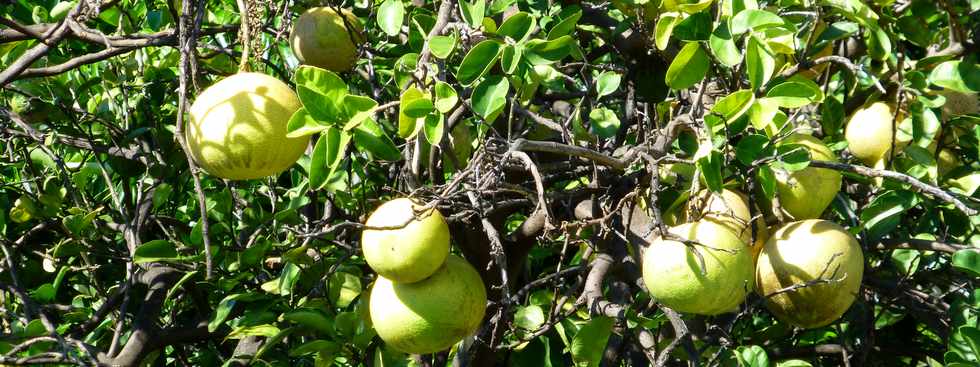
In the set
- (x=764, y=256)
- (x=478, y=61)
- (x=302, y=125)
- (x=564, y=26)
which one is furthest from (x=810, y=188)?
(x=302, y=125)

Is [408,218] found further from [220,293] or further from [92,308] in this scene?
[92,308]

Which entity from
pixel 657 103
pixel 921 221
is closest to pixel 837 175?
pixel 657 103

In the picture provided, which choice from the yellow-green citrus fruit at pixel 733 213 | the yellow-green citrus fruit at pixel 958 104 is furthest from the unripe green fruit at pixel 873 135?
the yellow-green citrus fruit at pixel 733 213

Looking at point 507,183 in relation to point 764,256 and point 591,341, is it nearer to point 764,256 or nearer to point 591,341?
point 591,341

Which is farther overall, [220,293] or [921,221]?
[220,293]

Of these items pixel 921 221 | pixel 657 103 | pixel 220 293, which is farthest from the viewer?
pixel 220 293

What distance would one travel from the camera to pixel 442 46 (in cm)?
147

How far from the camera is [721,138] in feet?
4.73

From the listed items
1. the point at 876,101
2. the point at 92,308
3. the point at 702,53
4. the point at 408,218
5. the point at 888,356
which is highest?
the point at 702,53

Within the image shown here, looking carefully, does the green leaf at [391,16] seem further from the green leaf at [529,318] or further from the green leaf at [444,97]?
the green leaf at [529,318]

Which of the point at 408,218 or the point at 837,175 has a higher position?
the point at 408,218

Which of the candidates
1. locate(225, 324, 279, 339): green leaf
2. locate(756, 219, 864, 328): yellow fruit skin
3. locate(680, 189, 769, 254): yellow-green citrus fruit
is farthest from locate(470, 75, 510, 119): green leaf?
locate(225, 324, 279, 339): green leaf

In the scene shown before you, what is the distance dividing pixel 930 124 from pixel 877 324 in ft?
2.75

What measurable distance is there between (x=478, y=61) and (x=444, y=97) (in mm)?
104
